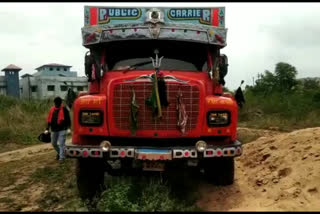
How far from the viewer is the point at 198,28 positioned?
21.1 ft

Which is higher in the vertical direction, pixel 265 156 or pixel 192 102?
pixel 192 102

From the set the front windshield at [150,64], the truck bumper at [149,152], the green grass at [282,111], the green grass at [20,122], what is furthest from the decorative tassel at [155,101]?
the green grass at [282,111]

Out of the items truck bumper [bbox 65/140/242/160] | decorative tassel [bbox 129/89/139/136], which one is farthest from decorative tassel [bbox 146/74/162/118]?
truck bumper [bbox 65/140/242/160]

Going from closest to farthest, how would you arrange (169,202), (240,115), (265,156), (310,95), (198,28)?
(169,202), (198,28), (265,156), (240,115), (310,95)

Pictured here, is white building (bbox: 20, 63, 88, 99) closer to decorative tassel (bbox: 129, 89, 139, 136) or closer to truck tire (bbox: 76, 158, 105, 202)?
truck tire (bbox: 76, 158, 105, 202)

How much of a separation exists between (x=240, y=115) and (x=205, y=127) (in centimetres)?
1677

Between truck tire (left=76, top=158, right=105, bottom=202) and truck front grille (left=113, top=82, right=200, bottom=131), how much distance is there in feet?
2.64

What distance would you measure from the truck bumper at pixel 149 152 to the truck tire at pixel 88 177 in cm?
48

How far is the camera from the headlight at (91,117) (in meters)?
5.57

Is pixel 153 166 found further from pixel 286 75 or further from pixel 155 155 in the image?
pixel 286 75

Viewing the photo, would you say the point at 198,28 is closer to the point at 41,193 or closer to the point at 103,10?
the point at 103,10

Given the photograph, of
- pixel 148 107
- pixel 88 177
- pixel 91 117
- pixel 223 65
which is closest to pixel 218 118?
pixel 148 107

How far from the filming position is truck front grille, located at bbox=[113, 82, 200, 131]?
5531mm

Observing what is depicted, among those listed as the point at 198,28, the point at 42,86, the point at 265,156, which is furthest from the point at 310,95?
the point at 42,86
